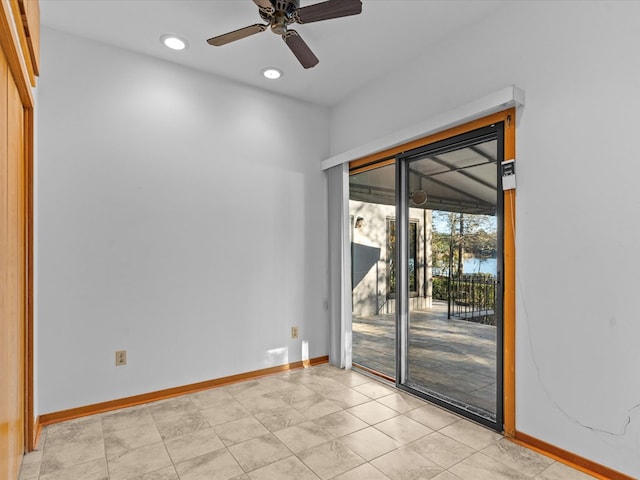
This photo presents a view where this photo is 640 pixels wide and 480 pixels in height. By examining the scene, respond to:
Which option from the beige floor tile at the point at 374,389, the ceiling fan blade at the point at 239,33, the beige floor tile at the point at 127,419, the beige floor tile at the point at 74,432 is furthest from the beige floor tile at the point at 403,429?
the ceiling fan blade at the point at 239,33

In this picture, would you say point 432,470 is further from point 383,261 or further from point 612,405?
point 383,261

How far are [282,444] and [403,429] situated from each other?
81cm

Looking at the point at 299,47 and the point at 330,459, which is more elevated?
the point at 299,47

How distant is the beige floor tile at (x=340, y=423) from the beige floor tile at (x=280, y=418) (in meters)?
0.14

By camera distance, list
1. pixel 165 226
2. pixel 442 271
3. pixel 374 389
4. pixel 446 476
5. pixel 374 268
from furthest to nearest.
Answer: pixel 374 268 → pixel 374 389 → pixel 165 226 → pixel 442 271 → pixel 446 476

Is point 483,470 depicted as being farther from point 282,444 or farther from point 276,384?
point 276,384

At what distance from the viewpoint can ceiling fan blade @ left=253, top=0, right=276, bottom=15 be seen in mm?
2001

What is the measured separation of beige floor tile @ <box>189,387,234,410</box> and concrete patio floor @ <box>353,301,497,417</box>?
4.76 feet

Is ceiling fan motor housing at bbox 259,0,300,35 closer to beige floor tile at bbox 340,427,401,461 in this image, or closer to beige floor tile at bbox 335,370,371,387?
beige floor tile at bbox 340,427,401,461

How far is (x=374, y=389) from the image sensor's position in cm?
320

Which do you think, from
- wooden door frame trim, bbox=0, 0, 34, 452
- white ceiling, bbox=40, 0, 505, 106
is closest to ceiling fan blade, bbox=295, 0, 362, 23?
white ceiling, bbox=40, 0, 505, 106

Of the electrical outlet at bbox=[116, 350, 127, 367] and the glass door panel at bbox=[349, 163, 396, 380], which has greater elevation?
the glass door panel at bbox=[349, 163, 396, 380]

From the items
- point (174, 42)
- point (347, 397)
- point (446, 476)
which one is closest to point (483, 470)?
point (446, 476)

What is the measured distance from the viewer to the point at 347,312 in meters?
3.79
